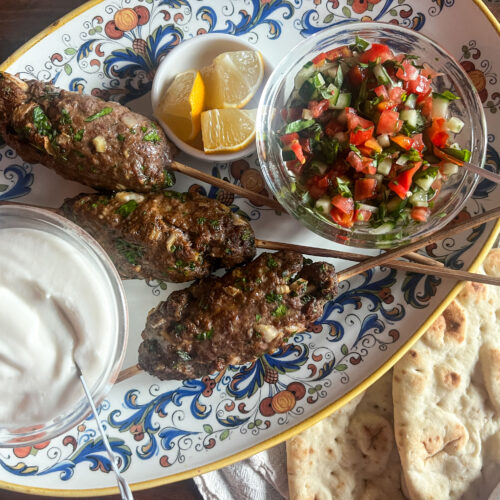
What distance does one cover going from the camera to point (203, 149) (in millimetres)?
3215

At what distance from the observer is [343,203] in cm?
288

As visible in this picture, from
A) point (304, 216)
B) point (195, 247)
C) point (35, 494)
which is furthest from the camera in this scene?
point (35, 494)

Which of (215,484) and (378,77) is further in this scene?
(215,484)

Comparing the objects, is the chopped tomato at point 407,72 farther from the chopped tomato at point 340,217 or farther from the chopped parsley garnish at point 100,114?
the chopped parsley garnish at point 100,114

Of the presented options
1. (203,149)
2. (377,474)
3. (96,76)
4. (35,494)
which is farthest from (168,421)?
(96,76)

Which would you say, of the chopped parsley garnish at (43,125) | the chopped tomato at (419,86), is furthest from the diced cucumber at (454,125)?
the chopped parsley garnish at (43,125)

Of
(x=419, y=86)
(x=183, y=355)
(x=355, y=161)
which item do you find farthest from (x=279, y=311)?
(x=419, y=86)

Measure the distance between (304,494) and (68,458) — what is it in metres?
1.49

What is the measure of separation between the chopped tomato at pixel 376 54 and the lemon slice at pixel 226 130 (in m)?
0.73

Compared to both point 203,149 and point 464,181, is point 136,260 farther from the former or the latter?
point 464,181

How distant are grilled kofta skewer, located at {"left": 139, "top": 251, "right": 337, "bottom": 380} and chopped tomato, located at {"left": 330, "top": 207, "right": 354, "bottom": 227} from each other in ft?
0.85

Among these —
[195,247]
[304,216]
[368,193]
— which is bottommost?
[195,247]

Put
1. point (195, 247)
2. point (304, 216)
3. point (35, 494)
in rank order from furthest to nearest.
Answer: point (35, 494), point (304, 216), point (195, 247)

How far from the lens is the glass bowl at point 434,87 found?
3.05 m
